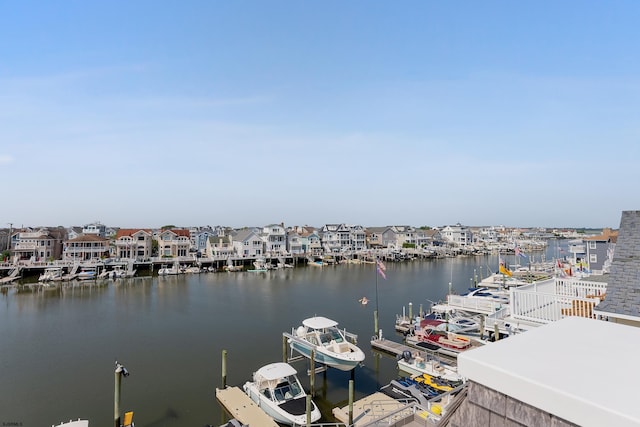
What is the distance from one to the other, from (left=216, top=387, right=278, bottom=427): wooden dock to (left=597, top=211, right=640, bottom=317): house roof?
454 inches

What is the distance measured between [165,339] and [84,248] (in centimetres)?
4966

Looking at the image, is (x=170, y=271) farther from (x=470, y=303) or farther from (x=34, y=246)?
(x=470, y=303)

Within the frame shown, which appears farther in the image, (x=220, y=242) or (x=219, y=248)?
(x=220, y=242)

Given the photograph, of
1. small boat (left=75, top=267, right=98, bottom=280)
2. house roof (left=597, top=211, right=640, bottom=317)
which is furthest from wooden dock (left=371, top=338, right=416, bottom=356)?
small boat (left=75, top=267, right=98, bottom=280)

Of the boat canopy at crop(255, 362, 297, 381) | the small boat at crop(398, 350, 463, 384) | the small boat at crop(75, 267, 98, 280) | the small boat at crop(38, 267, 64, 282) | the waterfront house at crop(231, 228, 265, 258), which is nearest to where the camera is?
the boat canopy at crop(255, 362, 297, 381)

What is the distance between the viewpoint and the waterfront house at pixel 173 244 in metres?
70.0

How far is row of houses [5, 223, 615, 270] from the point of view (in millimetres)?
62719

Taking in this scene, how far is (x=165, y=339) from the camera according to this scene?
24625 millimetres

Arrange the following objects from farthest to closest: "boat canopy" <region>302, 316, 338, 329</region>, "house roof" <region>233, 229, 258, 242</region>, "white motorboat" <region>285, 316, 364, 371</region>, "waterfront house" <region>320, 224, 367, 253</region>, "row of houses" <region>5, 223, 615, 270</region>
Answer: "waterfront house" <region>320, 224, 367, 253</region>, "house roof" <region>233, 229, 258, 242</region>, "row of houses" <region>5, 223, 615, 270</region>, "boat canopy" <region>302, 316, 338, 329</region>, "white motorboat" <region>285, 316, 364, 371</region>

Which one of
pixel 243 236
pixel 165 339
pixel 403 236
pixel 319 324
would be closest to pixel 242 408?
pixel 319 324

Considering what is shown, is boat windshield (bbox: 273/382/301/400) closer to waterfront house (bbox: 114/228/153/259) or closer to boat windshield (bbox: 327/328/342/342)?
boat windshield (bbox: 327/328/342/342)

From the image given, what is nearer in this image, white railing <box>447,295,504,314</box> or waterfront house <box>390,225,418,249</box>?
white railing <box>447,295,504,314</box>

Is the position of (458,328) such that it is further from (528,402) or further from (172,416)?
(528,402)

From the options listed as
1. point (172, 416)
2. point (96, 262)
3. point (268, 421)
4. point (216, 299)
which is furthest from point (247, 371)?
point (96, 262)
